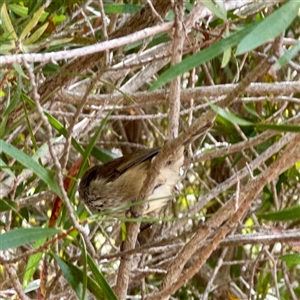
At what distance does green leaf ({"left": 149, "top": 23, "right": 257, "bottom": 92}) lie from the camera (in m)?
0.76

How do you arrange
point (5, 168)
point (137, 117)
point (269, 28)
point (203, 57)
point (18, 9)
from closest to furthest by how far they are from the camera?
point (269, 28)
point (203, 57)
point (5, 168)
point (18, 9)
point (137, 117)

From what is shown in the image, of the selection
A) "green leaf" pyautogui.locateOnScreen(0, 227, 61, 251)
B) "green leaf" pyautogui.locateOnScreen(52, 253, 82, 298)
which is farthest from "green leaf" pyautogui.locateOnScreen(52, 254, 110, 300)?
"green leaf" pyautogui.locateOnScreen(0, 227, 61, 251)

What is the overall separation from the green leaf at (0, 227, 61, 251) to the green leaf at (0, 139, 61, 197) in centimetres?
7

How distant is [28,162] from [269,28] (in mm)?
452

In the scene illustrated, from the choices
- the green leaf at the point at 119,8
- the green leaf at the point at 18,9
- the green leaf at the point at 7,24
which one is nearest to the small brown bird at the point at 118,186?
the green leaf at the point at 119,8

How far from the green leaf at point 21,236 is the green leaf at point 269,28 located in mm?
458

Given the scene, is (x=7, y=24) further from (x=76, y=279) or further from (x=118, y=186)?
(x=118, y=186)

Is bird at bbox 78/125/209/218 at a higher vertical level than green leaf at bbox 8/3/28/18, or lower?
lower

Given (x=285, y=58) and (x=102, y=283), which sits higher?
(x=285, y=58)

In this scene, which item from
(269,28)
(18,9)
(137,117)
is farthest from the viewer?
(137,117)

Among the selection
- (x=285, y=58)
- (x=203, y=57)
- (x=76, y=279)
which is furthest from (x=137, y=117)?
(x=285, y=58)

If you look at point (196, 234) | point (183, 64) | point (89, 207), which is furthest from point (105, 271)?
point (183, 64)

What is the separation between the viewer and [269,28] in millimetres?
667

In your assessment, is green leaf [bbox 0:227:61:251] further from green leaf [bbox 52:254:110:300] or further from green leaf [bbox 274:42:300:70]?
green leaf [bbox 274:42:300:70]
